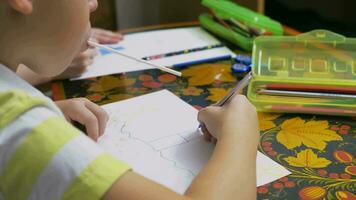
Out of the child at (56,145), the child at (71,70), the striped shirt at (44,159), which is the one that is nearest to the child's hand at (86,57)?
the child at (71,70)

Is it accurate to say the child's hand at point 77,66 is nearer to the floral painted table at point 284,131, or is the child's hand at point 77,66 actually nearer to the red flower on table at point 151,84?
the floral painted table at point 284,131

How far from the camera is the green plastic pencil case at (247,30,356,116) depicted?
2.53 ft

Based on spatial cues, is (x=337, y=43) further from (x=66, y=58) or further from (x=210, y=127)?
(x=66, y=58)

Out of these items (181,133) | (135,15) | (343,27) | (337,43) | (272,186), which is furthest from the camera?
(135,15)

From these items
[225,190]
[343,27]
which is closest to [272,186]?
[225,190]

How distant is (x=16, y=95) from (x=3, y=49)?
0.11m

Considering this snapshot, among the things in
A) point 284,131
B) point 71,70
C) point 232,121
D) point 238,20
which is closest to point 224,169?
point 232,121

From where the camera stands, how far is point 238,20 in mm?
1088

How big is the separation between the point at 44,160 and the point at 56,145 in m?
0.02

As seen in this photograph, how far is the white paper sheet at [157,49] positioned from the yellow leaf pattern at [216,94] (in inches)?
5.7

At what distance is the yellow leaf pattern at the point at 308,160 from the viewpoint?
64cm

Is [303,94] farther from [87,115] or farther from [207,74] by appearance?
[87,115]

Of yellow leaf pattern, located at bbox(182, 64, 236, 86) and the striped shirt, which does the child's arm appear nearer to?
the striped shirt

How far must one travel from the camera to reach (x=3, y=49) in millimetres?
540
